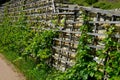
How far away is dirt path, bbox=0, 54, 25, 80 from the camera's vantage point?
936cm

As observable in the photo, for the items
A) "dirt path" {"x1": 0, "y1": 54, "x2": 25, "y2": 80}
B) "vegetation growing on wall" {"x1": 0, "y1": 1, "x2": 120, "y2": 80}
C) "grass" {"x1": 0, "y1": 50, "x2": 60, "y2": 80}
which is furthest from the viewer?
"dirt path" {"x1": 0, "y1": 54, "x2": 25, "y2": 80}

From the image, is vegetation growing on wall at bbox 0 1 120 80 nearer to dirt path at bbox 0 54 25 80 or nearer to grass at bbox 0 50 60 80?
grass at bbox 0 50 60 80

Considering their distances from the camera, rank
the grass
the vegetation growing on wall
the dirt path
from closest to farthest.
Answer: the vegetation growing on wall < the grass < the dirt path

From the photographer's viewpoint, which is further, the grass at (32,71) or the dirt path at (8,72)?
the dirt path at (8,72)

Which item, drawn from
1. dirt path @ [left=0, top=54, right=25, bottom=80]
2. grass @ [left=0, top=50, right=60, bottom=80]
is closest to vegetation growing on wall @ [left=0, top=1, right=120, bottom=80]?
grass @ [left=0, top=50, right=60, bottom=80]

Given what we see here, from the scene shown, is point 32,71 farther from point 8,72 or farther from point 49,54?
point 8,72

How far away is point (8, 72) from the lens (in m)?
10.1

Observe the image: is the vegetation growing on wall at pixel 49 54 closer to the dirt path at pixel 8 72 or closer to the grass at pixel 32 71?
the grass at pixel 32 71

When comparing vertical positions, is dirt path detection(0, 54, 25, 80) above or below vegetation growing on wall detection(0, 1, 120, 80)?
below

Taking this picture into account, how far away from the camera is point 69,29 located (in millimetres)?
8781

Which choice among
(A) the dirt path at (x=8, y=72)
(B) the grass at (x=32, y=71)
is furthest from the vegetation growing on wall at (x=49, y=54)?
(A) the dirt path at (x=8, y=72)

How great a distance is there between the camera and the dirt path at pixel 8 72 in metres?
9.36

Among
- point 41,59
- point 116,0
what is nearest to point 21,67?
point 41,59

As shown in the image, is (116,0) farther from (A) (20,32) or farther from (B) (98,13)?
(B) (98,13)
